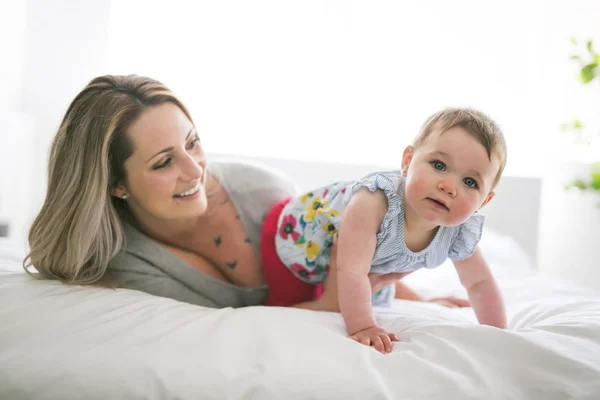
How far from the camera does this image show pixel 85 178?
4.33 feet

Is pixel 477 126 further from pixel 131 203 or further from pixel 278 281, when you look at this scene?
pixel 131 203

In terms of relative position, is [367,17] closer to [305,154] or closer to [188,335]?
[305,154]

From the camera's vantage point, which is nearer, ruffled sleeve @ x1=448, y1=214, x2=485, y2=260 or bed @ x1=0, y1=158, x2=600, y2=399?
bed @ x1=0, y1=158, x2=600, y2=399

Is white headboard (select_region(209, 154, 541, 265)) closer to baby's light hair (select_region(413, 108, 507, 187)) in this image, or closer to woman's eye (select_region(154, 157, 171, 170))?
woman's eye (select_region(154, 157, 171, 170))

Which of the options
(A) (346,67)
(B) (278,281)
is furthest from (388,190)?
(A) (346,67)

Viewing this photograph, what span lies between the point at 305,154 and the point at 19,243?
6.65 feet

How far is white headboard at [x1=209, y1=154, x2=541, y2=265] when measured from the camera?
3.04 meters

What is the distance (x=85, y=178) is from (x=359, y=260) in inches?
27.3

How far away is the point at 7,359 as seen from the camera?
0.92m

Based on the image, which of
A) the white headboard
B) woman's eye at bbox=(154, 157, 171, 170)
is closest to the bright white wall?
the white headboard

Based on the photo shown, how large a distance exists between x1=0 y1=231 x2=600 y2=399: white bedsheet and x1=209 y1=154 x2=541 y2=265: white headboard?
1.92 m

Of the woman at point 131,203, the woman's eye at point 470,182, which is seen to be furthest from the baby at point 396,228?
the woman at point 131,203

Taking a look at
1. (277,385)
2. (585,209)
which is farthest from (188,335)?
(585,209)

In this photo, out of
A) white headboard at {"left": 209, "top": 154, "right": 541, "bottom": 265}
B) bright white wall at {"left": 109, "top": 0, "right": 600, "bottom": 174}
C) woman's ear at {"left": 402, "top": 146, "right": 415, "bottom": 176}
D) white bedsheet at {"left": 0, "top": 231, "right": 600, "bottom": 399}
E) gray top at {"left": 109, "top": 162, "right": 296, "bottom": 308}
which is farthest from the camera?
bright white wall at {"left": 109, "top": 0, "right": 600, "bottom": 174}
